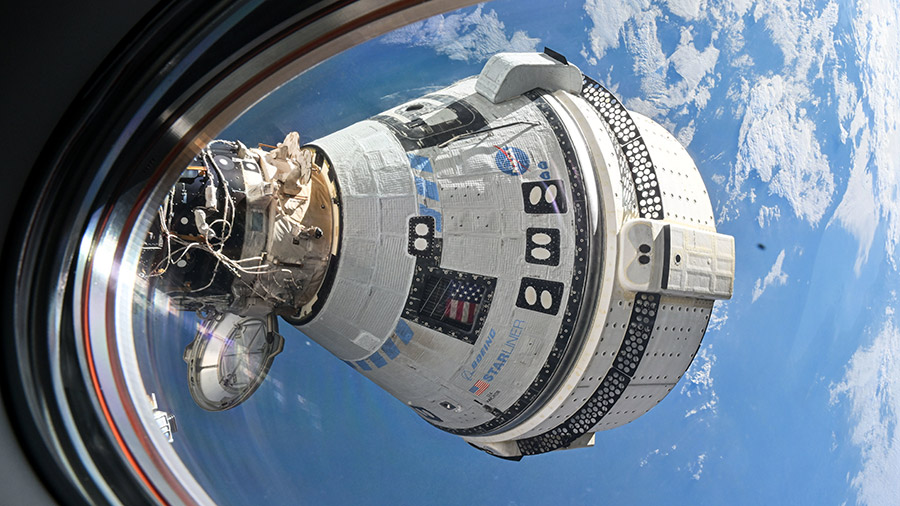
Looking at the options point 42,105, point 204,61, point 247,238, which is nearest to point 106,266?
point 42,105

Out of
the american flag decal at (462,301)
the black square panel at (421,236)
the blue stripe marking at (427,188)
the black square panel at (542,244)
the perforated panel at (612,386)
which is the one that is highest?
the blue stripe marking at (427,188)

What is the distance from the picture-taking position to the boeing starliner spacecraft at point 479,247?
14.5 feet

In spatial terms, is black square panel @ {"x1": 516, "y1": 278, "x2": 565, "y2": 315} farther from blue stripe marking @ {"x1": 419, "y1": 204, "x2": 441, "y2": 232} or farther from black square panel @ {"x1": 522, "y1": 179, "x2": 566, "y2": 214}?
blue stripe marking @ {"x1": 419, "y1": 204, "x2": 441, "y2": 232}

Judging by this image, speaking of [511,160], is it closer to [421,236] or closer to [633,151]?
[421,236]

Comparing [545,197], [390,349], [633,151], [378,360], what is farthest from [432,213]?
[633,151]

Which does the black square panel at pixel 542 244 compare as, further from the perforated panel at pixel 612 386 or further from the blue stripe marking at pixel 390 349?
the blue stripe marking at pixel 390 349

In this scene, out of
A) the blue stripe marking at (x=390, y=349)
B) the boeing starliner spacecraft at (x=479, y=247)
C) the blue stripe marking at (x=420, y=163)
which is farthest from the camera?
the blue stripe marking at (x=390, y=349)

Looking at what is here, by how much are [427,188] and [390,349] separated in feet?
4.68

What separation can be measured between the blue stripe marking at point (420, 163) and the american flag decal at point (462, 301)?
0.96 metres

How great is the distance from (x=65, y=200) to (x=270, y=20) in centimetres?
89

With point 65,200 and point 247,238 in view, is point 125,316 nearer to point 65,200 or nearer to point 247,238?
point 65,200

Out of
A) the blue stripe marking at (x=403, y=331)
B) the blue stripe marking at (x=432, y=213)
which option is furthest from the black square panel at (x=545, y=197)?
the blue stripe marking at (x=403, y=331)

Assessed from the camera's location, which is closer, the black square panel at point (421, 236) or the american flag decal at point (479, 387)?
the black square panel at point (421, 236)

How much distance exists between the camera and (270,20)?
1858mm
